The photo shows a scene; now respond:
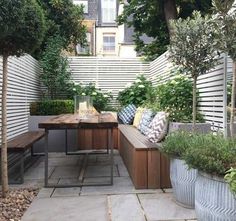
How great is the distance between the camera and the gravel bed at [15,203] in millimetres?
3363

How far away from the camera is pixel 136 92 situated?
897 centimetres

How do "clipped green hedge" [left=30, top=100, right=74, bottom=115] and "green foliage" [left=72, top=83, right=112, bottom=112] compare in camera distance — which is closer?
"clipped green hedge" [left=30, top=100, right=74, bottom=115]

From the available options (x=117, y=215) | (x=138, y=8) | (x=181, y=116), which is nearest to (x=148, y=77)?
(x=138, y=8)

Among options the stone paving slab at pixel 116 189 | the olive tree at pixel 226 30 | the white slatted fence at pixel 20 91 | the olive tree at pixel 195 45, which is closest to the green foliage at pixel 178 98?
the olive tree at pixel 195 45

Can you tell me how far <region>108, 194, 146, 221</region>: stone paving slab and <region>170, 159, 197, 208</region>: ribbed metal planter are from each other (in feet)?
1.35

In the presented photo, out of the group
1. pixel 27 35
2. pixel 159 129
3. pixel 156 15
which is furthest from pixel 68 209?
pixel 156 15

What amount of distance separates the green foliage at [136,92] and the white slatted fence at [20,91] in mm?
2215

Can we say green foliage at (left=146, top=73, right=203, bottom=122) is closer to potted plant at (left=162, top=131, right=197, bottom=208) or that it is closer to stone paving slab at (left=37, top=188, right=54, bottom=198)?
potted plant at (left=162, top=131, right=197, bottom=208)

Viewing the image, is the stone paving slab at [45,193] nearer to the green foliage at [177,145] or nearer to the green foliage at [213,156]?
the green foliage at [177,145]

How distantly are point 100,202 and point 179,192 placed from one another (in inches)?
32.2

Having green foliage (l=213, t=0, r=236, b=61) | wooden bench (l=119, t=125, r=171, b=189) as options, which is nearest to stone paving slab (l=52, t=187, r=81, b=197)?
wooden bench (l=119, t=125, r=171, b=189)

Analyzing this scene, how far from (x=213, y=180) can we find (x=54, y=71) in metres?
6.69

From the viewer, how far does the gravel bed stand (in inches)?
132

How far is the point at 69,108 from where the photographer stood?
7.82 metres
